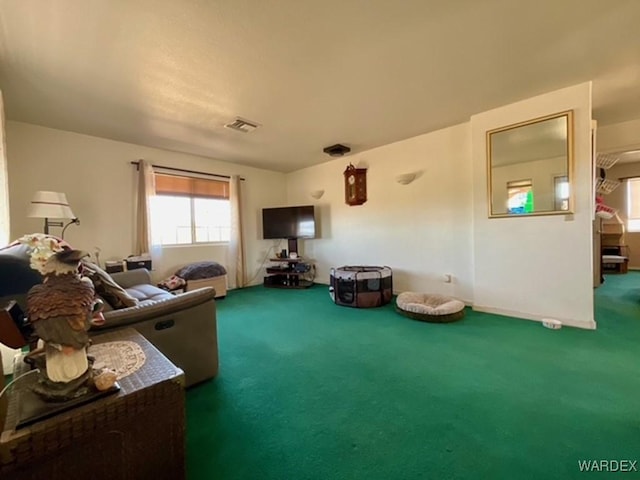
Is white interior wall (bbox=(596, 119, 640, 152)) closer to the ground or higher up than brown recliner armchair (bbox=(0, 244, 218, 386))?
higher up

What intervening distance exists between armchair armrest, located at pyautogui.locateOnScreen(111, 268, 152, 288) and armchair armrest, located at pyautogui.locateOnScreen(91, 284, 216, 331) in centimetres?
186

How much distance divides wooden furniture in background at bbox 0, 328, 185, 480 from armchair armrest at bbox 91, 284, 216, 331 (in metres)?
0.62

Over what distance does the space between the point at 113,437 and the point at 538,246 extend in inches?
151

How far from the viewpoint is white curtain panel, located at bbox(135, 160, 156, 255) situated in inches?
163

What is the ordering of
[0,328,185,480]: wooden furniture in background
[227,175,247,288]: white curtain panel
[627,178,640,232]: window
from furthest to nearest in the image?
[627,178,640,232]: window → [227,175,247,288]: white curtain panel → [0,328,185,480]: wooden furniture in background

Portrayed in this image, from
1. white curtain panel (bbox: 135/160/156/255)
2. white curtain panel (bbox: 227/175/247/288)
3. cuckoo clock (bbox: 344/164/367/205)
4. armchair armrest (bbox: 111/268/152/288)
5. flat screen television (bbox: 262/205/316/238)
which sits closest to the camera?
armchair armrest (bbox: 111/268/152/288)

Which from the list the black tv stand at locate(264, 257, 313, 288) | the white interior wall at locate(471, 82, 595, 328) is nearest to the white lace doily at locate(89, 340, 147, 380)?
the white interior wall at locate(471, 82, 595, 328)

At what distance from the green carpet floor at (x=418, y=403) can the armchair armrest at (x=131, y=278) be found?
1.39 m

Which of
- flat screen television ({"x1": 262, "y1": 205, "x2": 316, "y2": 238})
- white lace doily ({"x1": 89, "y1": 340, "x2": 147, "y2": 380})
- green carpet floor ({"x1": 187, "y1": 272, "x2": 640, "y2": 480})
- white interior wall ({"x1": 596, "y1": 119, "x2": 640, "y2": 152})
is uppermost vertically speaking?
white interior wall ({"x1": 596, "y1": 119, "x2": 640, "y2": 152})

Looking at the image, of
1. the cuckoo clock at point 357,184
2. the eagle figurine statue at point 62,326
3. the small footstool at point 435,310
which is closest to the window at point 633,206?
the small footstool at point 435,310

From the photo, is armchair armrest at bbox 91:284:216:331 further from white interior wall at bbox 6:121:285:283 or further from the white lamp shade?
white interior wall at bbox 6:121:285:283

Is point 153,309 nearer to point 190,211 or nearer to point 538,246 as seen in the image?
point 190,211

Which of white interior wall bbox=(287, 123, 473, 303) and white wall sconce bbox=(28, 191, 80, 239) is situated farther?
white interior wall bbox=(287, 123, 473, 303)

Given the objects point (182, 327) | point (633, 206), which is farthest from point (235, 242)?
point (633, 206)
